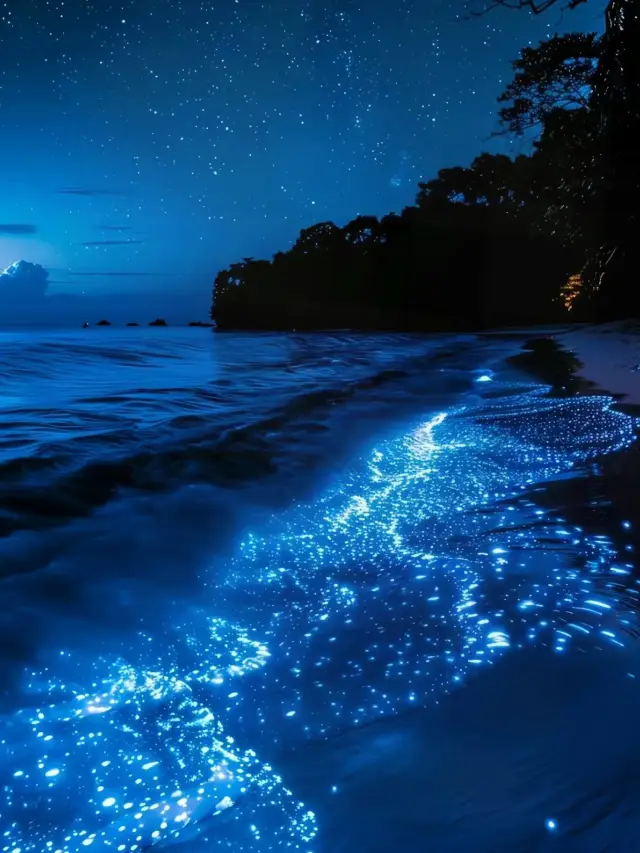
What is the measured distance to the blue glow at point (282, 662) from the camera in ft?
3.34

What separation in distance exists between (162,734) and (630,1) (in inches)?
385

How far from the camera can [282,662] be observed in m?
1.43

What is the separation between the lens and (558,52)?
11133 mm

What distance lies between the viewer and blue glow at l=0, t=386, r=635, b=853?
1020 millimetres

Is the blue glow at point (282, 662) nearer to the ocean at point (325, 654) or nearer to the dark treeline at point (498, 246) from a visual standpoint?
the ocean at point (325, 654)

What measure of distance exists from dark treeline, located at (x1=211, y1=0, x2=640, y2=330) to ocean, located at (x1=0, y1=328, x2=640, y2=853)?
27.3 ft

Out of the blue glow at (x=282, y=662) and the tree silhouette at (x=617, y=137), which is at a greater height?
the tree silhouette at (x=617, y=137)

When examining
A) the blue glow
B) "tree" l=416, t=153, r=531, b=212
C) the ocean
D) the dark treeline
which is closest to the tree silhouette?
the dark treeline

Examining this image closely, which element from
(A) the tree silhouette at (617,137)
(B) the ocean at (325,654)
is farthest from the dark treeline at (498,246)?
(B) the ocean at (325,654)

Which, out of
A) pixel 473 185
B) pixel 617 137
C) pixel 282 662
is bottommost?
pixel 282 662

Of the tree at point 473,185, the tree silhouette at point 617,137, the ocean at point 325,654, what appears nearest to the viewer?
the ocean at point 325,654

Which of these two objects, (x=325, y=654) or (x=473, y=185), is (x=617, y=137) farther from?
(x=473, y=185)

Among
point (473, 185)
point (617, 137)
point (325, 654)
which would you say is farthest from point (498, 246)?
point (325, 654)

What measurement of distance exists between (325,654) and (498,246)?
38270 millimetres
